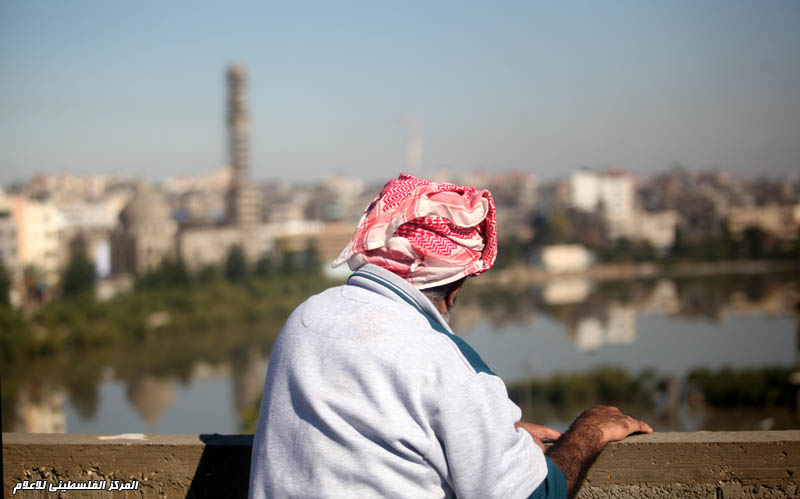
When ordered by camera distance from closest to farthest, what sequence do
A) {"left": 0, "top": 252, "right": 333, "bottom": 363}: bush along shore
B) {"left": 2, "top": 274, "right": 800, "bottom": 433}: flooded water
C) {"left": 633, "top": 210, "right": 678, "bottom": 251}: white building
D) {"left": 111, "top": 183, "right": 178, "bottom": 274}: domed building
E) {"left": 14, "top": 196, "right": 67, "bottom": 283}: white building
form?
{"left": 2, "top": 274, "right": 800, "bottom": 433}: flooded water
{"left": 0, "top": 252, "right": 333, "bottom": 363}: bush along shore
{"left": 14, "top": 196, "right": 67, "bottom": 283}: white building
{"left": 111, "top": 183, "right": 178, "bottom": 274}: domed building
{"left": 633, "top": 210, "right": 678, "bottom": 251}: white building

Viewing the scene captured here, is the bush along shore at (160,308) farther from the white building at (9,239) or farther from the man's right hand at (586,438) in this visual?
the man's right hand at (586,438)

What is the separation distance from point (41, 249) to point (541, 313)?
11854mm

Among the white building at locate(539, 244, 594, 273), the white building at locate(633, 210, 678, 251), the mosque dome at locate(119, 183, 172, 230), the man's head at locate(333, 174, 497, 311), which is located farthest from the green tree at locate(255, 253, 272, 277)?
the man's head at locate(333, 174, 497, 311)

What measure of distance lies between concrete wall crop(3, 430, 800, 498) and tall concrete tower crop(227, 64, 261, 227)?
27.1 m

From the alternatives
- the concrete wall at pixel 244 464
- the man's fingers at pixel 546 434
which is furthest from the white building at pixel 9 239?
the man's fingers at pixel 546 434

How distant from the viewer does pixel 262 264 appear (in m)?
22.4

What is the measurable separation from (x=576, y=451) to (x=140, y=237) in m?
23.2

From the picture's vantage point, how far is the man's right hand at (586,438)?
0.72 m

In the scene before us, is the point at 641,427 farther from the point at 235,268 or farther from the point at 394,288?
the point at 235,268

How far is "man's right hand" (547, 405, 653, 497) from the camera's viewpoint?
2.37 ft

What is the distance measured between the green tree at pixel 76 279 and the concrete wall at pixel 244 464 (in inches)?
683

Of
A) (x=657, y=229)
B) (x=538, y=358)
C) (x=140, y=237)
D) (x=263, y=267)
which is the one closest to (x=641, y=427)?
(x=538, y=358)

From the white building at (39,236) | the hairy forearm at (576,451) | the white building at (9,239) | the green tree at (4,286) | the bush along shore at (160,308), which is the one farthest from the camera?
the white building at (39,236)

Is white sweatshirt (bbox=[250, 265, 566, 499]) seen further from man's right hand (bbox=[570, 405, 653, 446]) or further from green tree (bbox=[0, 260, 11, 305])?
green tree (bbox=[0, 260, 11, 305])
